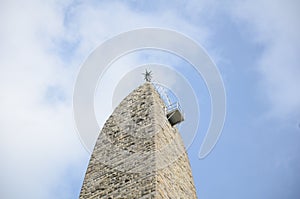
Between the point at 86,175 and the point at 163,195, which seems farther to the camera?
the point at 86,175

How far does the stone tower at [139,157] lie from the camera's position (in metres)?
11.2

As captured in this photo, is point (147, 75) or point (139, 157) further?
point (147, 75)

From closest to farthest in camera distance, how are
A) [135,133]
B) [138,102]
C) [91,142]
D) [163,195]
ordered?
[163,195] < [135,133] < [91,142] < [138,102]

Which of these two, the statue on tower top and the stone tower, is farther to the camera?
the statue on tower top

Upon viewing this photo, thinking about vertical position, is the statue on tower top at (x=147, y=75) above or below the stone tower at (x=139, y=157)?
above

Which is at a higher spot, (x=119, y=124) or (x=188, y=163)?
(x=119, y=124)

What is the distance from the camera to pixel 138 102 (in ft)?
50.5

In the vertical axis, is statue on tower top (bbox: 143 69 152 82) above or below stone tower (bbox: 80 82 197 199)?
above

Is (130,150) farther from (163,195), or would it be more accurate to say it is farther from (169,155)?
(163,195)

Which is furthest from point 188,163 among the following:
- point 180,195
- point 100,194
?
point 100,194

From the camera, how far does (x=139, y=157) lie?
12086mm

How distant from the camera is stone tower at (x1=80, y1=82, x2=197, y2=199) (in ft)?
36.6

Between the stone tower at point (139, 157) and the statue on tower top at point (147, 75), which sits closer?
the stone tower at point (139, 157)

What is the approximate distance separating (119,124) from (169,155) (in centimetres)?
237
